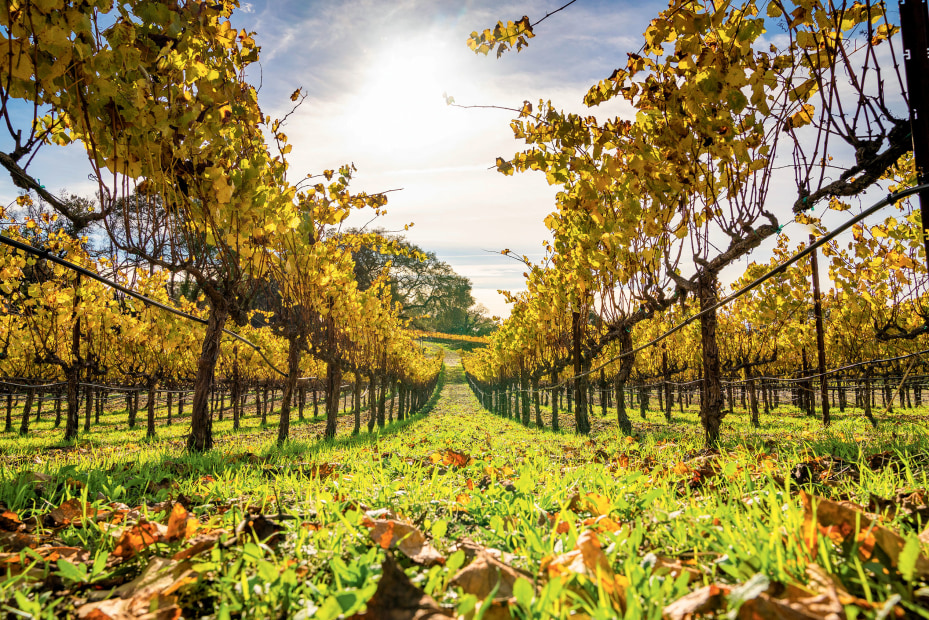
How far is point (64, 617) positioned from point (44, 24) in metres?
2.68

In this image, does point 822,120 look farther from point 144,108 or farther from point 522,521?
point 144,108

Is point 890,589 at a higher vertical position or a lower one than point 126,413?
higher

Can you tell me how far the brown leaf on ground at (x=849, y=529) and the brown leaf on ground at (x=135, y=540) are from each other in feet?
6.25

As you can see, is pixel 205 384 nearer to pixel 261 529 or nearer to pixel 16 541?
pixel 16 541

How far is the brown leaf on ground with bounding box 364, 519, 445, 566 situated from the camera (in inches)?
50.3

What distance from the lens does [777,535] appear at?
1.11 m

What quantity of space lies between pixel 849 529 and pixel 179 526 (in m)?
2.02

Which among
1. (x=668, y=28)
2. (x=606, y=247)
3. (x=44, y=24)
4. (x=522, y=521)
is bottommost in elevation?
(x=522, y=521)

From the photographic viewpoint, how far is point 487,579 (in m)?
1.07

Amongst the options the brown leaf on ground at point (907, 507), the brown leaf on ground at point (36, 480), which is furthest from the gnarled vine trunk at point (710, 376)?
the brown leaf on ground at point (36, 480)

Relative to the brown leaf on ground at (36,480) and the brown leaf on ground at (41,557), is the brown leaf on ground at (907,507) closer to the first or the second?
the brown leaf on ground at (41,557)

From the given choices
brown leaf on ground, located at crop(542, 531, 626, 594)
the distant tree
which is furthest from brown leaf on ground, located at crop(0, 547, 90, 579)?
the distant tree

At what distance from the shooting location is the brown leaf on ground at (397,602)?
923 millimetres

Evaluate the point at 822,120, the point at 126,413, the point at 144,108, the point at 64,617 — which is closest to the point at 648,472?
the point at 822,120
